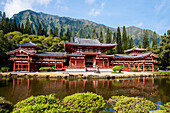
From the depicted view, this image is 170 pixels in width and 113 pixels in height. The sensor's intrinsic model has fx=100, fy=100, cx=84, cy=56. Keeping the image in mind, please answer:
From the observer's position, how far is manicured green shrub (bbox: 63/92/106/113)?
13.0 feet

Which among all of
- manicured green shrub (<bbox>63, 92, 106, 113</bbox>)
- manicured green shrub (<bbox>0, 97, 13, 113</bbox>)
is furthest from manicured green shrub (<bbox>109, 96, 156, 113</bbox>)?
manicured green shrub (<bbox>0, 97, 13, 113</bbox>)

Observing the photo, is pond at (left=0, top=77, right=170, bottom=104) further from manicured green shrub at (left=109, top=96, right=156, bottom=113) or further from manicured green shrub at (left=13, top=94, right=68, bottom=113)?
manicured green shrub at (left=13, top=94, right=68, bottom=113)

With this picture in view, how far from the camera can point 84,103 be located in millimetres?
4180

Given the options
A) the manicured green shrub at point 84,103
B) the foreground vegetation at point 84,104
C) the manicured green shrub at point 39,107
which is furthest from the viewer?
the manicured green shrub at point 84,103

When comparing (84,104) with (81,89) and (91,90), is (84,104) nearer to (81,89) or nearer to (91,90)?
(91,90)

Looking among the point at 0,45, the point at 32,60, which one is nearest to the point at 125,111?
the point at 32,60

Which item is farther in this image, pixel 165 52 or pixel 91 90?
pixel 165 52

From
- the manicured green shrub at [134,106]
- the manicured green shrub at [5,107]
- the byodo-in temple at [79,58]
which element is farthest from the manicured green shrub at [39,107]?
the byodo-in temple at [79,58]

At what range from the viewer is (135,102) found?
4.36 meters

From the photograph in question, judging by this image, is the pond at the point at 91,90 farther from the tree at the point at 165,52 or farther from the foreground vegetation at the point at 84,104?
the tree at the point at 165,52

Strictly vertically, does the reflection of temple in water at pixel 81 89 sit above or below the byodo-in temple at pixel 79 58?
below

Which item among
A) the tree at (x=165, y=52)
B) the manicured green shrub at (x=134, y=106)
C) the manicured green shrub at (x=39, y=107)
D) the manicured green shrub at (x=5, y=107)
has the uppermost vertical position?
the tree at (x=165, y=52)

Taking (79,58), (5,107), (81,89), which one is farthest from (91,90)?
(79,58)

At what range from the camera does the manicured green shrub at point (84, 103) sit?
3.96 metres
